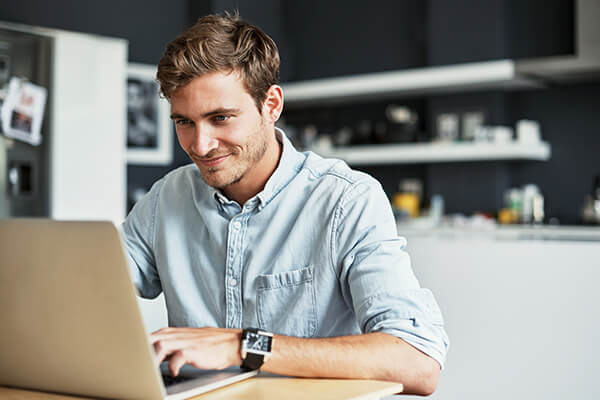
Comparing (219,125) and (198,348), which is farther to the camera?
(219,125)

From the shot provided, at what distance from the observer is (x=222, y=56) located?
137cm

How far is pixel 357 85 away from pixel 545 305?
11.7 ft

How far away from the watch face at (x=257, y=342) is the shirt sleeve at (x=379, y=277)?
0.20 m

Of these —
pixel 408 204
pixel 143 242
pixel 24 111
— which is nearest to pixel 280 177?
pixel 143 242

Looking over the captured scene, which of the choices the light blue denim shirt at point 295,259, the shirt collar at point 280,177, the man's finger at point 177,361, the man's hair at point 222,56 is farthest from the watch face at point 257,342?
the man's hair at point 222,56

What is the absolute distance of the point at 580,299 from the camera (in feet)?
6.02

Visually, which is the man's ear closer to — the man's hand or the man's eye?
the man's eye

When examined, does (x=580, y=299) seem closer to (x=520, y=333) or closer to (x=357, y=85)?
(x=520, y=333)

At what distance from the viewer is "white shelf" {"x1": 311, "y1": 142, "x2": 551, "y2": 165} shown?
480 centimetres

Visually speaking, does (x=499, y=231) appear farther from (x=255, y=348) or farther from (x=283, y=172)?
(x=255, y=348)

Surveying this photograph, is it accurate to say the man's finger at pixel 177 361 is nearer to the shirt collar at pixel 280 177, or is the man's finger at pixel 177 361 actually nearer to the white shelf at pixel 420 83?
the shirt collar at pixel 280 177

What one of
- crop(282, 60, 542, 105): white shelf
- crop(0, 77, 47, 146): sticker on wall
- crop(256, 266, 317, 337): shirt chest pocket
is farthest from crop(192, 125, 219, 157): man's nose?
crop(282, 60, 542, 105): white shelf

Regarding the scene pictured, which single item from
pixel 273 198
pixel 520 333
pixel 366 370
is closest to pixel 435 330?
pixel 366 370

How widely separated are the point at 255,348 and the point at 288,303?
0.91 ft
